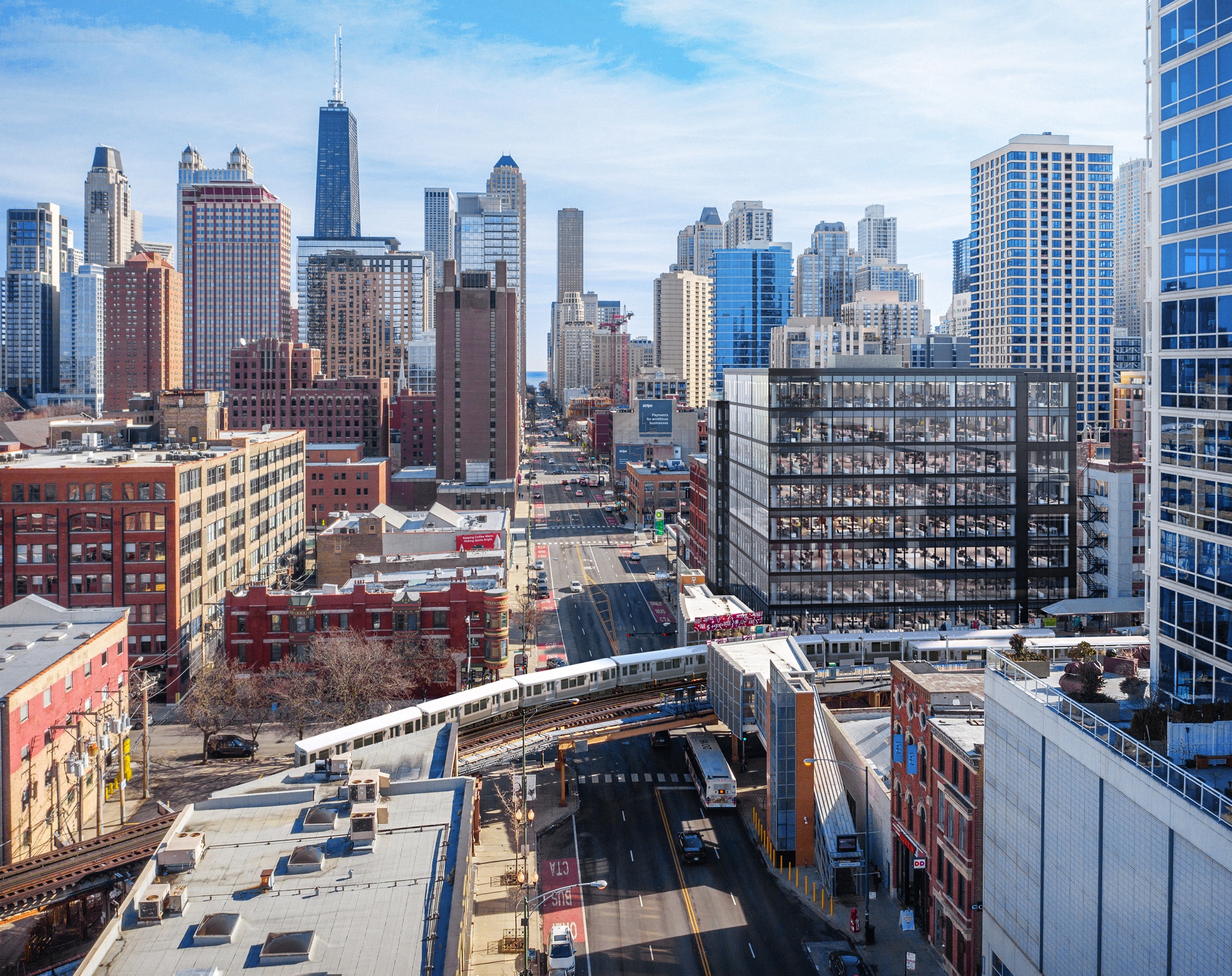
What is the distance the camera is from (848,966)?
45812 millimetres

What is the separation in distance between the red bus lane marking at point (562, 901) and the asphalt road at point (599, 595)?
43.4m

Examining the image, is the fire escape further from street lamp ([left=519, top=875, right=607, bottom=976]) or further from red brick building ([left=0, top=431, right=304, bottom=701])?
red brick building ([left=0, top=431, right=304, bottom=701])

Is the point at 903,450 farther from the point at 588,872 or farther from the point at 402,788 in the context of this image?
the point at 402,788

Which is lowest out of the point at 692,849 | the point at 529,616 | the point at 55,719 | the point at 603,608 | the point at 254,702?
the point at 692,849

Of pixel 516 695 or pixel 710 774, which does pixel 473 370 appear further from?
pixel 710 774

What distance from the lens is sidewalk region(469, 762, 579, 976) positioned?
47.7m

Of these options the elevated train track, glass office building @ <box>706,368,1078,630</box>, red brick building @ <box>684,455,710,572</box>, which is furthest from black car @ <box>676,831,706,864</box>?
red brick building @ <box>684,455,710,572</box>

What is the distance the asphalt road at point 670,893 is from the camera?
154 ft

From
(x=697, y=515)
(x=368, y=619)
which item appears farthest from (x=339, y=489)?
(x=368, y=619)

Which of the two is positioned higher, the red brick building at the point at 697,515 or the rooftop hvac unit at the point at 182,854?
the red brick building at the point at 697,515

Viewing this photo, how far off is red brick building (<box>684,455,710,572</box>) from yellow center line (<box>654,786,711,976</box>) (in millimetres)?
56358

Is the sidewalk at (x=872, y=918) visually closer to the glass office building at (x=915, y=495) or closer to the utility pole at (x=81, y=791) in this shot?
the glass office building at (x=915, y=495)

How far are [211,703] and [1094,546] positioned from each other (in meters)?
83.2

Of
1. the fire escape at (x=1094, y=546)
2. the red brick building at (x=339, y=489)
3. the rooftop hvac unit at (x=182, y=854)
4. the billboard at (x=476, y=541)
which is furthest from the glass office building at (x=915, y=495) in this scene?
the red brick building at (x=339, y=489)
